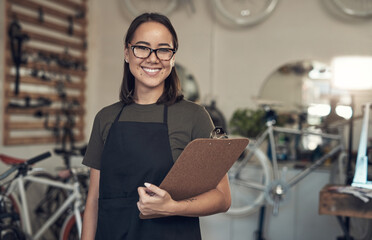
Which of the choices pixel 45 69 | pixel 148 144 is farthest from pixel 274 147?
pixel 148 144

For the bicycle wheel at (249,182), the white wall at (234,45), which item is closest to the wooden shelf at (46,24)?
the white wall at (234,45)

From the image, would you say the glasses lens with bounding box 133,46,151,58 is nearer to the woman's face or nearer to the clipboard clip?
the woman's face

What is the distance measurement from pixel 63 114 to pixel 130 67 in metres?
3.64

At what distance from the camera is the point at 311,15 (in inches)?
180

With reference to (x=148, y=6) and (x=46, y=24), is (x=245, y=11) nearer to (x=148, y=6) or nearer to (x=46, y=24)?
(x=148, y=6)

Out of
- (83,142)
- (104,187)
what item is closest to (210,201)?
(104,187)

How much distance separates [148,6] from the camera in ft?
17.2

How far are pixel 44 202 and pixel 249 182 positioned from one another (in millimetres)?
1906

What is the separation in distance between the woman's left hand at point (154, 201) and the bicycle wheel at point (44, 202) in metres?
2.83

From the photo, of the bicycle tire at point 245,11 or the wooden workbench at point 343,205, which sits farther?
the bicycle tire at point 245,11

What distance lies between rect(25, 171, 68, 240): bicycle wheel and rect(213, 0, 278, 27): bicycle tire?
2.43 m

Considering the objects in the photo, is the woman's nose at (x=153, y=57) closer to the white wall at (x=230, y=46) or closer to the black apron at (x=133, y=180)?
the black apron at (x=133, y=180)

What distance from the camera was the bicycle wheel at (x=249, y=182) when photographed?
424cm

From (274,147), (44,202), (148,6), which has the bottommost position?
(44,202)
